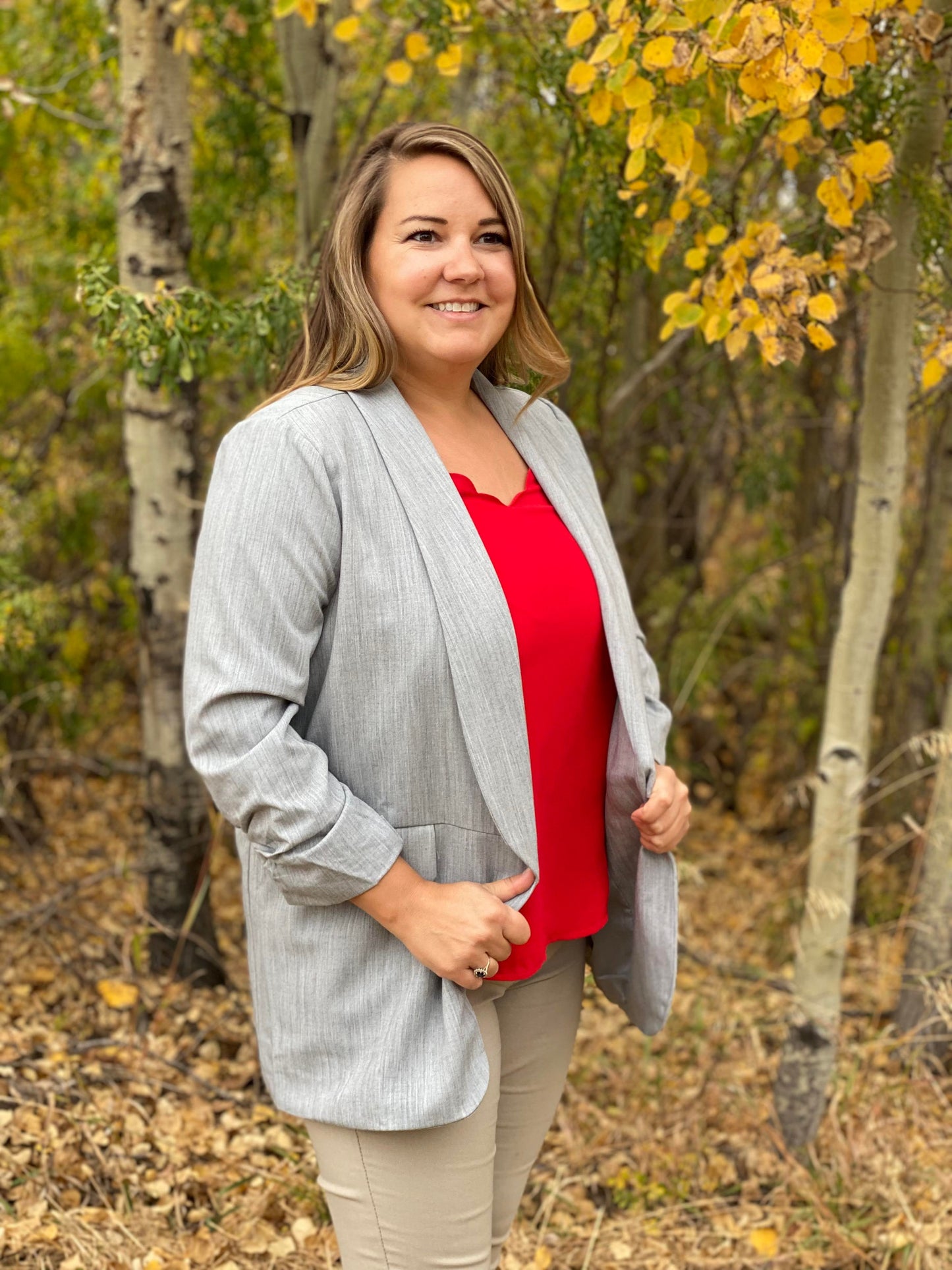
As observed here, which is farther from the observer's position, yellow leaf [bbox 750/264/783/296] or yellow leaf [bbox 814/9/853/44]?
yellow leaf [bbox 750/264/783/296]

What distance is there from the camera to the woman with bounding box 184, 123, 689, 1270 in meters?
1.51

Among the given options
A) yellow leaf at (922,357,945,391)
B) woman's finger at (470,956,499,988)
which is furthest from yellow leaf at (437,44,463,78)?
woman's finger at (470,956,499,988)

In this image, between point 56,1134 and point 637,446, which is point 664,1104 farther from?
point 637,446

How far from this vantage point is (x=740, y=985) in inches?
165

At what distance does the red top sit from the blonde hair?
223 millimetres

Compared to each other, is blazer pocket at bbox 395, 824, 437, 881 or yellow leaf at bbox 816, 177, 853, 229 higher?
yellow leaf at bbox 816, 177, 853, 229

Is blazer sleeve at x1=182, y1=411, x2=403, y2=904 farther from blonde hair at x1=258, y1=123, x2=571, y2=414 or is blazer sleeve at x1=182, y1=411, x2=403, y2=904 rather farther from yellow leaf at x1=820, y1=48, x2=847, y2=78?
yellow leaf at x1=820, y1=48, x2=847, y2=78

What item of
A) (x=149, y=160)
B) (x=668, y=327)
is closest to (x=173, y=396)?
(x=149, y=160)

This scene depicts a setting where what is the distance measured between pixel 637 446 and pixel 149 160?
105 inches

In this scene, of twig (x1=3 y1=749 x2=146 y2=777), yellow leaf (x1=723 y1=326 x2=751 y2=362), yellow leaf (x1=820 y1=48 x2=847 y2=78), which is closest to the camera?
yellow leaf (x1=820 y1=48 x2=847 y2=78)

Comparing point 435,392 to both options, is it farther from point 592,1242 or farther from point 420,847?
point 592,1242

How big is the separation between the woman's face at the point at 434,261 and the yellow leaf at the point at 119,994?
7.32ft

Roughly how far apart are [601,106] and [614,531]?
8.84ft

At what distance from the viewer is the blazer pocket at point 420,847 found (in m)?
1.62
